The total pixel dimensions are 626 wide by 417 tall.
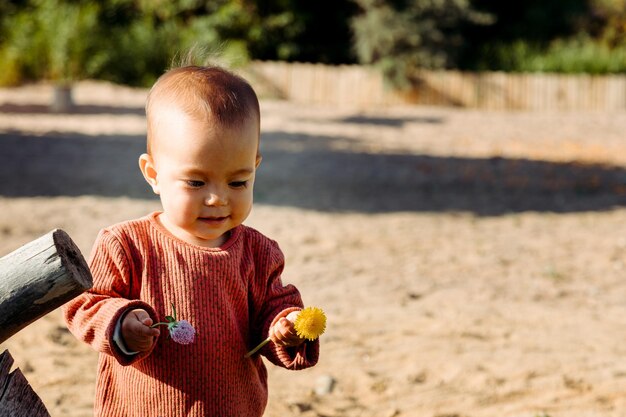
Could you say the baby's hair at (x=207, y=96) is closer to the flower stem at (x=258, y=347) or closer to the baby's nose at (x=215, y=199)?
the baby's nose at (x=215, y=199)

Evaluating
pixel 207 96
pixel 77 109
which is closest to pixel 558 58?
pixel 77 109

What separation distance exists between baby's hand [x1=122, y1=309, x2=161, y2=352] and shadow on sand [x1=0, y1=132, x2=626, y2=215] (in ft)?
20.7

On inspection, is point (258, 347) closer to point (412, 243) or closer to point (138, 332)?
point (138, 332)

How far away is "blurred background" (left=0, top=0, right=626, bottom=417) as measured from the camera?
162 inches

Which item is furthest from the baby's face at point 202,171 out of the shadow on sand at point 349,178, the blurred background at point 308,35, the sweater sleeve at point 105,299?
the blurred background at point 308,35

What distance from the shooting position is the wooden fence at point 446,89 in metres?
17.3

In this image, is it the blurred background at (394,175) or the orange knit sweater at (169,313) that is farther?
the blurred background at (394,175)

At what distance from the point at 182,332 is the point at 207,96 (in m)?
0.57

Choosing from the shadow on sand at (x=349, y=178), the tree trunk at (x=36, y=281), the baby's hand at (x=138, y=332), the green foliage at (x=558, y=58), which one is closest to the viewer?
the tree trunk at (x=36, y=281)

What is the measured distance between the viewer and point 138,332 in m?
1.93

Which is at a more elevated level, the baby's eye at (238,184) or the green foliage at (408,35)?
the baby's eye at (238,184)

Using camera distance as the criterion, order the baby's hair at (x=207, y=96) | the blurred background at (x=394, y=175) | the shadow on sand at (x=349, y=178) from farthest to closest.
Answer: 1. the shadow on sand at (x=349, y=178)
2. the blurred background at (x=394, y=175)
3. the baby's hair at (x=207, y=96)

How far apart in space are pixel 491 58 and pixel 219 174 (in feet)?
59.8

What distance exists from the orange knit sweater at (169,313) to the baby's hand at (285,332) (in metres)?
0.06
